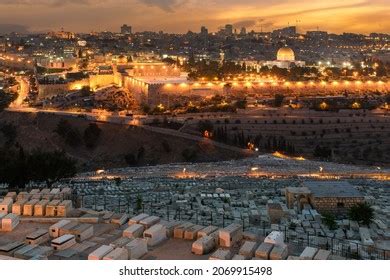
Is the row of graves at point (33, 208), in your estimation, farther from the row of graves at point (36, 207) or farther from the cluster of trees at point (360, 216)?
the cluster of trees at point (360, 216)

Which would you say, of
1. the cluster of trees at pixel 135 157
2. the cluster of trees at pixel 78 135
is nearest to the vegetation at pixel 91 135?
the cluster of trees at pixel 78 135

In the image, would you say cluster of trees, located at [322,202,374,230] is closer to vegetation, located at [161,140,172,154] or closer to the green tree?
the green tree

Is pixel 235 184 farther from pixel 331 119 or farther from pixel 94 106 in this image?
pixel 94 106

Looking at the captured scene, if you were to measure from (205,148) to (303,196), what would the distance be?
6265 millimetres

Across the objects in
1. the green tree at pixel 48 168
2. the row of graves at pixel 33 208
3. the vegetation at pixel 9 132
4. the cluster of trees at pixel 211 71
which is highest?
the cluster of trees at pixel 211 71

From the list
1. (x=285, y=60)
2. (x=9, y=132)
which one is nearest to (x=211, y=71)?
(x=285, y=60)

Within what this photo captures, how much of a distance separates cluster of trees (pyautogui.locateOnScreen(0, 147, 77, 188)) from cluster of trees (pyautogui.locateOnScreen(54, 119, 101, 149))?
4.28 metres

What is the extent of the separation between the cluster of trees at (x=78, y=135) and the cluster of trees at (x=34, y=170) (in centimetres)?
428

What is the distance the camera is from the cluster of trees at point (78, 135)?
1227 centimetres

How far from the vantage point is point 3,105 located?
51.8 feet

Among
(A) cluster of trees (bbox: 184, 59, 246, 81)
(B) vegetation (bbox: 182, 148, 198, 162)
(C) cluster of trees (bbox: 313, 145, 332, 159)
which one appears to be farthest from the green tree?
(A) cluster of trees (bbox: 184, 59, 246, 81)

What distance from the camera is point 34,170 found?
7160 millimetres

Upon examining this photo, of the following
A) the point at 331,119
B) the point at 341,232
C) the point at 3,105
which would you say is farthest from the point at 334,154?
the point at 3,105

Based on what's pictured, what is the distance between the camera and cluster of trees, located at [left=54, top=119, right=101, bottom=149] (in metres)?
12.3
